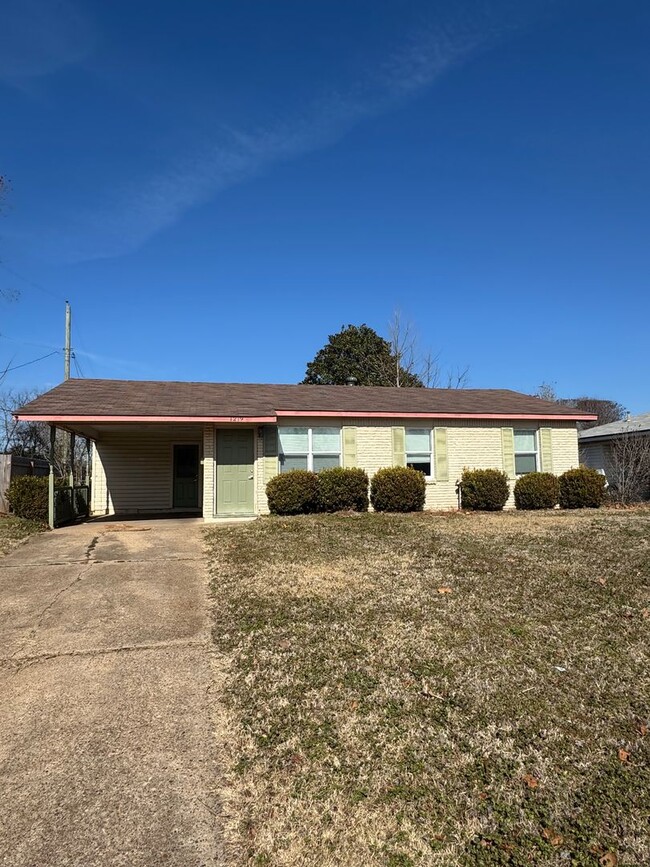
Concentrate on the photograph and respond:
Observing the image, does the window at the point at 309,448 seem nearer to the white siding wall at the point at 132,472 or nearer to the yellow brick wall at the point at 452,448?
the yellow brick wall at the point at 452,448

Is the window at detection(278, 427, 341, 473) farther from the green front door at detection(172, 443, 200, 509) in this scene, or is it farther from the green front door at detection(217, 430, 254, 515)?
the green front door at detection(172, 443, 200, 509)

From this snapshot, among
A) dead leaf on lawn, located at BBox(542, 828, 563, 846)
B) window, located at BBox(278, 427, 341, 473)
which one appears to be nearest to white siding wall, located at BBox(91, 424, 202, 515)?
window, located at BBox(278, 427, 341, 473)

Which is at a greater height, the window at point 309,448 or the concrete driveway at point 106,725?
the window at point 309,448

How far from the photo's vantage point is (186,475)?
→ 1591 centimetres

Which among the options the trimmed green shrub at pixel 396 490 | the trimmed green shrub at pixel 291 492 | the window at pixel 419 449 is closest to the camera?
the trimmed green shrub at pixel 291 492

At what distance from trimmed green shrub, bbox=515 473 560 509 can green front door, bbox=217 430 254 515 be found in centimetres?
742

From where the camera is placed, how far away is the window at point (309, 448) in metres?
14.0

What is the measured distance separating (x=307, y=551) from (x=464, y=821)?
6.12 metres

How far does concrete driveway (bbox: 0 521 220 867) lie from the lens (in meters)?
2.40

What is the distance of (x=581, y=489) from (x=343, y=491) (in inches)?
266

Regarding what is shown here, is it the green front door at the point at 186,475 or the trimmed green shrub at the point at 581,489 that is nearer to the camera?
the trimmed green shrub at the point at 581,489

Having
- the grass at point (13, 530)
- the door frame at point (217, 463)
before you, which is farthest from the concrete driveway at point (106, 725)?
the door frame at point (217, 463)

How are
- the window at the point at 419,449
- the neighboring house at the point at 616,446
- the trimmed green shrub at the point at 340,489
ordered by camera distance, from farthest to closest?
the neighboring house at the point at 616,446 → the window at the point at 419,449 → the trimmed green shrub at the point at 340,489

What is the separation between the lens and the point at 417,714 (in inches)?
136
